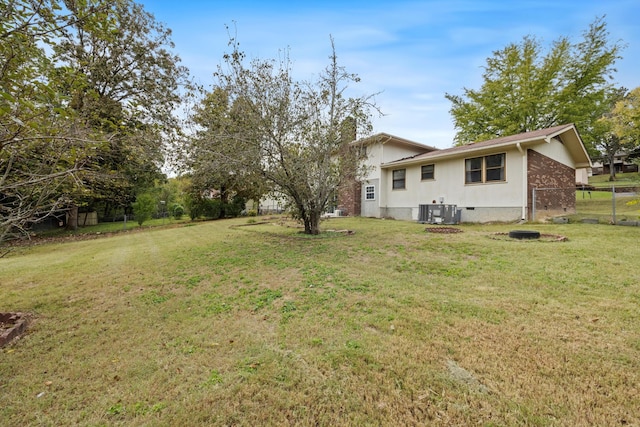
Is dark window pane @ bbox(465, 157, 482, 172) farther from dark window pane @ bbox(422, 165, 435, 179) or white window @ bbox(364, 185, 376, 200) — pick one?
white window @ bbox(364, 185, 376, 200)

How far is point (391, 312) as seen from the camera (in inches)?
140

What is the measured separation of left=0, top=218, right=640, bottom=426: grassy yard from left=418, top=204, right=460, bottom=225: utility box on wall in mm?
6782

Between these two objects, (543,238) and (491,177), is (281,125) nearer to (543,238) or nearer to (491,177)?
(543,238)

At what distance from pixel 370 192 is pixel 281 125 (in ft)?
33.9

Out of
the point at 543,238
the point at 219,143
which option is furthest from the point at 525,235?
the point at 219,143

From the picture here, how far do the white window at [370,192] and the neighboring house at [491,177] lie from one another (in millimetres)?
606

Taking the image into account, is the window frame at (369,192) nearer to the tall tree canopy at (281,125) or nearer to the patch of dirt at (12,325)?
the tall tree canopy at (281,125)

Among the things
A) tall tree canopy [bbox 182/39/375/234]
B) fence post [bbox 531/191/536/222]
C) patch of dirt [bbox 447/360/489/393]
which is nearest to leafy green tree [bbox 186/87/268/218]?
tall tree canopy [bbox 182/39/375/234]

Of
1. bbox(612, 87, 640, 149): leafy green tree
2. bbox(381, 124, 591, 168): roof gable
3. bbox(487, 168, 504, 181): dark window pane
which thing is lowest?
bbox(487, 168, 504, 181): dark window pane

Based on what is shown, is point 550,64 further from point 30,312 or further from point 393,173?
point 30,312

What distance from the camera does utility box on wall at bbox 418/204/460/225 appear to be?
12734 mm

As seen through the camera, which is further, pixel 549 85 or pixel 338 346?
pixel 549 85

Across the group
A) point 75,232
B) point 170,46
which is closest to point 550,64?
point 170,46

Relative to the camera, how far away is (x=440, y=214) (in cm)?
1285
